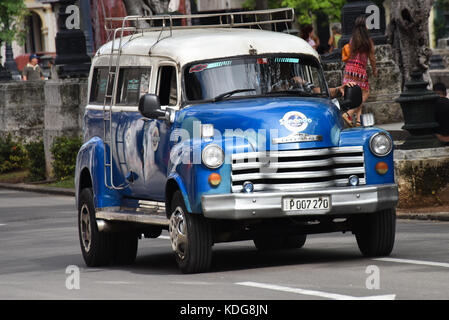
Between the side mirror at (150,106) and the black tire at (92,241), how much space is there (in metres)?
2.05

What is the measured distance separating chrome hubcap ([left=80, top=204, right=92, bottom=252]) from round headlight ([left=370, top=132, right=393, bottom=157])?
354 centimetres

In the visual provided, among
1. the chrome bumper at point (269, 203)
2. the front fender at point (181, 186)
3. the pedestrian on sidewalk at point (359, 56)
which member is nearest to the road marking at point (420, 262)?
the chrome bumper at point (269, 203)

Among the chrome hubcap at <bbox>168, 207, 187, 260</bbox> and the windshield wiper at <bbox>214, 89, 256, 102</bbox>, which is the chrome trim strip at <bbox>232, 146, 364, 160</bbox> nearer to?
the chrome hubcap at <bbox>168, 207, 187, 260</bbox>

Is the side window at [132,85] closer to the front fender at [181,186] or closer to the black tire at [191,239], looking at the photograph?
the front fender at [181,186]

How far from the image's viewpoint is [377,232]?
12.5 metres

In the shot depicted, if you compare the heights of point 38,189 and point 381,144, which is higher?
point 381,144

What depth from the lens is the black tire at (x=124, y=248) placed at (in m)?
14.4

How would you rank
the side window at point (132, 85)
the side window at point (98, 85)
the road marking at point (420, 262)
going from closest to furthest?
the road marking at point (420, 262), the side window at point (132, 85), the side window at point (98, 85)

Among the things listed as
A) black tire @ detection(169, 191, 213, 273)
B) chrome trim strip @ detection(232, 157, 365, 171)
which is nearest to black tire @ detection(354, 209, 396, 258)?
chrome trim strip @ detection(232, 157, 365, 171)

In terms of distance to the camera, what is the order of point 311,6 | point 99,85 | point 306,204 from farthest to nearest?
1. point 311,6
2. point 99,85
3. point 306,204

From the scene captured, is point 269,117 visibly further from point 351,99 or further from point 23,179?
point 23,179

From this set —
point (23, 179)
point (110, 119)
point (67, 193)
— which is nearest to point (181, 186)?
point (110, 119)

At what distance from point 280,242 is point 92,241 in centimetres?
202
